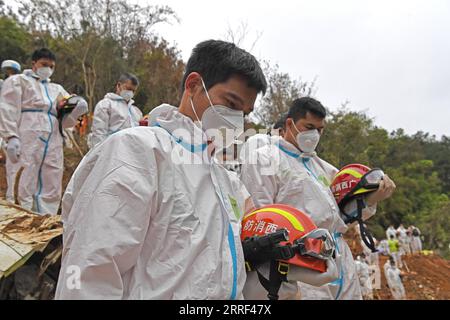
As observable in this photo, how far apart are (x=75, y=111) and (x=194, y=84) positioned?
416 cm

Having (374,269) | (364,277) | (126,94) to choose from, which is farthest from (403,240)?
(126,94)

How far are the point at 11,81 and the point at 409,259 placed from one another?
15.0 meters

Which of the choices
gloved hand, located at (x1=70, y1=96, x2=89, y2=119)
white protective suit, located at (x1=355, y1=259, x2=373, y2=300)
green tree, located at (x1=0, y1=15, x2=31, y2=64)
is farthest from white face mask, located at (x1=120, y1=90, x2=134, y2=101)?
green tree, located at (x1=0, y1=15, x2=31, y2=64)

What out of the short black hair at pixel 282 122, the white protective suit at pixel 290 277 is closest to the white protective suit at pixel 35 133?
the short black hair at pixel 282 122

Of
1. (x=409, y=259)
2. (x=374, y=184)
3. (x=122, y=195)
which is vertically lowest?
(x=409, y=259)

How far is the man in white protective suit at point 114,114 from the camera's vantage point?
671 centimetres

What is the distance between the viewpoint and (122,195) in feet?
4.69

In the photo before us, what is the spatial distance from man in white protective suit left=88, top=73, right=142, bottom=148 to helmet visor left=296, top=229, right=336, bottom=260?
16.7 ft

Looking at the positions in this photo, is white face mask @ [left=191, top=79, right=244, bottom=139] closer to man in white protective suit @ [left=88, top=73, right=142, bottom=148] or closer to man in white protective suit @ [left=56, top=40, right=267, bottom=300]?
man in white protective suit @ [left=56, top=40, right=267, bottom=300]

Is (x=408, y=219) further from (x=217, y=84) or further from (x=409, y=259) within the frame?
(x=217, y=84)

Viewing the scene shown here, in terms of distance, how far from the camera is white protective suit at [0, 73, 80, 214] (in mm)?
5438

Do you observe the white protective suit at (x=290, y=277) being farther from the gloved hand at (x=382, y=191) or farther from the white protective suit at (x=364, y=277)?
the white protective suit at (x=364, y=277)
